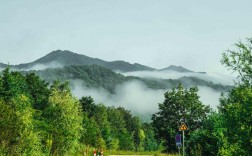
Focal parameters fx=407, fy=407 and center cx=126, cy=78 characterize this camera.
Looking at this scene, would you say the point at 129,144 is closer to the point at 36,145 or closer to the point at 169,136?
the point at 169,136

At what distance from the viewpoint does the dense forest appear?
1919 cm

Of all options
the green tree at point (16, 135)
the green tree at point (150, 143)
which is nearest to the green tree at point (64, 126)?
the green tree at point (16, 135)

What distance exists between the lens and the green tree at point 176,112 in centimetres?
5119

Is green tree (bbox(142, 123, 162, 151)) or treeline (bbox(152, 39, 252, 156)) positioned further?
green tree (bbox(142, 123, 162, 151))

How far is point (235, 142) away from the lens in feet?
62.8

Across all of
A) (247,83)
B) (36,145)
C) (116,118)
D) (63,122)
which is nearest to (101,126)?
(116,118)

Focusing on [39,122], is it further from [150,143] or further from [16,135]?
[150,143]

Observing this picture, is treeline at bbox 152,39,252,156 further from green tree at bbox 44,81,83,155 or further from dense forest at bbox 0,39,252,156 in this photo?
green tree at bbox 44,81,83,155

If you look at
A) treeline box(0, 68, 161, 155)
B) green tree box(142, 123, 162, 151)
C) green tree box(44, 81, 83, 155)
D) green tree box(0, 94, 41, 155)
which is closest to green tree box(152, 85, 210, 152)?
treeline box(0, 68, 161, 155)

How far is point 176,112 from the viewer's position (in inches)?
2069

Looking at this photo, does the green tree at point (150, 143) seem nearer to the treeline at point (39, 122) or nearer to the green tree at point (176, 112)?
the treeline at point (39, 122)

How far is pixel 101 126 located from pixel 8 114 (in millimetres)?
77058

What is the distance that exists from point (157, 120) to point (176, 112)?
3132 millimetres

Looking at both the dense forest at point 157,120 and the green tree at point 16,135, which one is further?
the green tree at point 16,135
